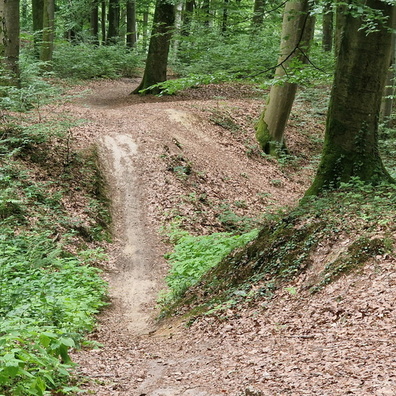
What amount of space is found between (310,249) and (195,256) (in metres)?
3.60

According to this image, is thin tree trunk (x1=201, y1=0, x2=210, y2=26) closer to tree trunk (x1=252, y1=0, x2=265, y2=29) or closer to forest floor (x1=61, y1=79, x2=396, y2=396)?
tree trunk (x1=252, y1=0, x2=265, y2=29)

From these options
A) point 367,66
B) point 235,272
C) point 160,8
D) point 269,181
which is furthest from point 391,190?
point 160,8

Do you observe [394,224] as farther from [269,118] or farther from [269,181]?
[269,118]

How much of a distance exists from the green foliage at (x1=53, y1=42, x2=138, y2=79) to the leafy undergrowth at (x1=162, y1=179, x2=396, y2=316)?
726 inches

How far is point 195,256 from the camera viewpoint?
9484 millimetres

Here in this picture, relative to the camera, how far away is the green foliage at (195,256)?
8219mm

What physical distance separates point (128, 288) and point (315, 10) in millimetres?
6056

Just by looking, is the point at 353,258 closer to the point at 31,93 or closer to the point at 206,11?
the point at 31,93

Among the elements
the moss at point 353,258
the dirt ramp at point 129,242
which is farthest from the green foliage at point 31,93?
the moss at point 353,258

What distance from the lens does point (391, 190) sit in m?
7.32

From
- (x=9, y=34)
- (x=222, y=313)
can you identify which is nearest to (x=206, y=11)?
(x=9, y=34)

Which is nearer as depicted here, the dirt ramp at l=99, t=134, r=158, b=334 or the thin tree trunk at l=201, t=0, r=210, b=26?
the dirt ramp at l=99, t=134, r=158, b=334

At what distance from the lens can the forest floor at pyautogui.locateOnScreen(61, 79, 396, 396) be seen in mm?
4168

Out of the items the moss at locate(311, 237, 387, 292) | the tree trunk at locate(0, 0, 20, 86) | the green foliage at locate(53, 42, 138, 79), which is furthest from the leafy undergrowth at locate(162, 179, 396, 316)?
the green foliage at locate(53, 42, 138, 79)
